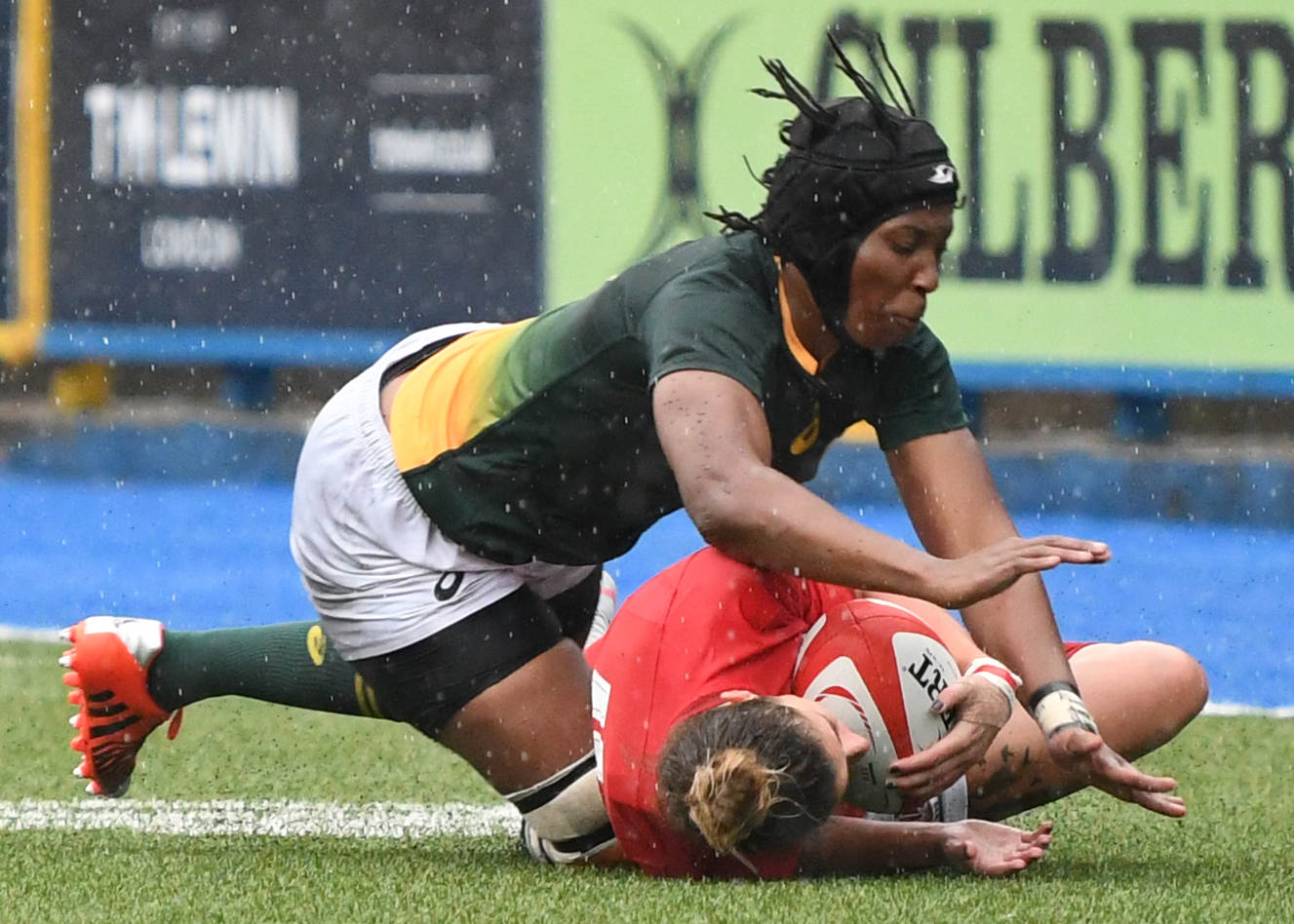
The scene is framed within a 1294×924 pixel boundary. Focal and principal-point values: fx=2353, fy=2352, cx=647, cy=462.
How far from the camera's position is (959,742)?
12.3 feet

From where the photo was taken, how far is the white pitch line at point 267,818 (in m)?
4.84

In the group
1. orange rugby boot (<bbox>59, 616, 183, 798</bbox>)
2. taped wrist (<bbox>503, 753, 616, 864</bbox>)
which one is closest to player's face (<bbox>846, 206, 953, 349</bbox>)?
taped wrist (<bbox>503, 753, 616, 864</bbox>)

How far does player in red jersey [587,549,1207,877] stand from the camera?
3.88 meters

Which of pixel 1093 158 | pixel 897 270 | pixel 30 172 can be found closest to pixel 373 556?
pixel 897 270

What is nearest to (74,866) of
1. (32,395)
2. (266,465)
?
(266,465)

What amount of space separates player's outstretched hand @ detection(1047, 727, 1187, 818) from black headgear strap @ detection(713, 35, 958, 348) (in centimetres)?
79

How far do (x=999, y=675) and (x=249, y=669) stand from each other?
180 cm

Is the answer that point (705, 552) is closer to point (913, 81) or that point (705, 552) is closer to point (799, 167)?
point (799, 167)

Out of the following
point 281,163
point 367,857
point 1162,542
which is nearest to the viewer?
point 367,857

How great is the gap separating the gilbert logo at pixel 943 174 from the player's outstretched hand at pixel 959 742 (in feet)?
2.78

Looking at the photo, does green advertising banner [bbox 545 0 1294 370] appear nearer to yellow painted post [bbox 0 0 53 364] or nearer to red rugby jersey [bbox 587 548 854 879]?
yellow painted post [bbox 0 0 53 364]

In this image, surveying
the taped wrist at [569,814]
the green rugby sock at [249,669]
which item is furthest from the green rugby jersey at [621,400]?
the green rugby sock at [249,669]

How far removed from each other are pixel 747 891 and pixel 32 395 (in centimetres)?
1113

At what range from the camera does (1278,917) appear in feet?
12.3
